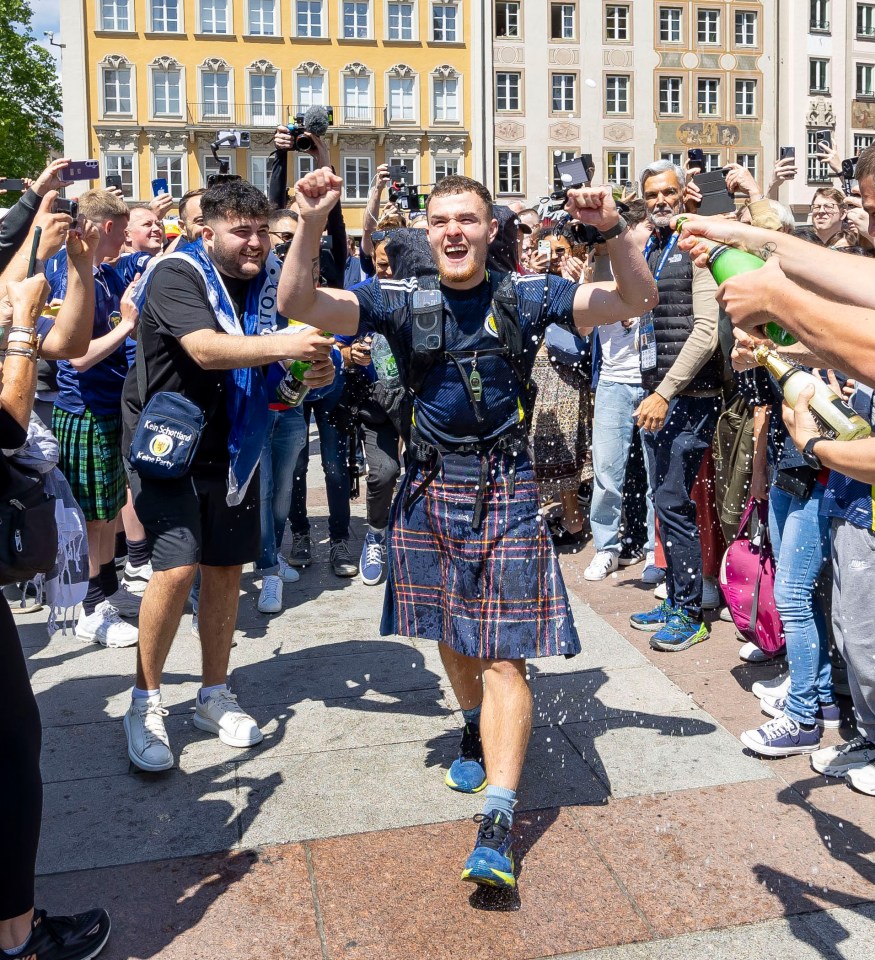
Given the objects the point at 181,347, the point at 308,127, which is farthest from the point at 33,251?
the point at 308,127

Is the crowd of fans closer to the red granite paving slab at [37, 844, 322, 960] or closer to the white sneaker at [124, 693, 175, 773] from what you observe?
the white sneaker at [124, 693, 175, 773]

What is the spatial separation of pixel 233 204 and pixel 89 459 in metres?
2.08

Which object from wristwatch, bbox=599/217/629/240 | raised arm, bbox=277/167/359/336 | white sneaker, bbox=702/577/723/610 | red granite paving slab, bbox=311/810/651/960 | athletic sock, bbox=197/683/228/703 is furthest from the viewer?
white sneaker, bbox=702/577/723/610

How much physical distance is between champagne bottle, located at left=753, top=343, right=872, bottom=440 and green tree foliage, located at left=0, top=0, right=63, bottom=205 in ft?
116

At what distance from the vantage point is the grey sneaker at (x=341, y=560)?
699cm

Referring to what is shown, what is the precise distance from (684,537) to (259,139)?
41.6 m

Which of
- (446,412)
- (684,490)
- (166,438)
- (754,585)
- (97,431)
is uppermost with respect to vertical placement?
(446,412)

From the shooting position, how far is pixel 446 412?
3.52m

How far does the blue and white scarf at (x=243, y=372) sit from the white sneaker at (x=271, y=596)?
1.95m

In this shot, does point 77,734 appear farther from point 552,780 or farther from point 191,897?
point 552,780

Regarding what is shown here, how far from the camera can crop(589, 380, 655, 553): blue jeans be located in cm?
661

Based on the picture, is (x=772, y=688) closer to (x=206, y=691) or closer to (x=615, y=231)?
(x=615, y=231)

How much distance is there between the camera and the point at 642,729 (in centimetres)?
429

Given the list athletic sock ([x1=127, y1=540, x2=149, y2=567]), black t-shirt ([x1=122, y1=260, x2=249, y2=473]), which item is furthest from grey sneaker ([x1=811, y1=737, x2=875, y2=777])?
athletic sock ([x1=127, y1=540, x2=149, y2=567])
